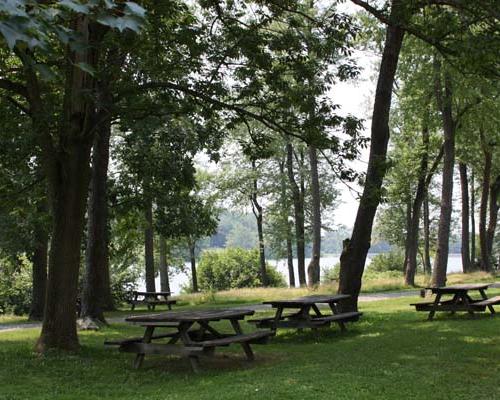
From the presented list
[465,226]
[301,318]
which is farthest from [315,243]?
[301,318]

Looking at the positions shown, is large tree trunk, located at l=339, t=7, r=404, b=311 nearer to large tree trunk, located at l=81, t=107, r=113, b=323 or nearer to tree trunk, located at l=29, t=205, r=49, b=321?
large tree trunk, located at l=81, t=107, r=113, b=323

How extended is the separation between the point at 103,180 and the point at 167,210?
18.0ft

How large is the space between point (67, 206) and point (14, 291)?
20683 mm

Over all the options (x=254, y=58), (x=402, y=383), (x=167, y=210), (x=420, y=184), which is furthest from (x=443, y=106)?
(x=402, y=383)

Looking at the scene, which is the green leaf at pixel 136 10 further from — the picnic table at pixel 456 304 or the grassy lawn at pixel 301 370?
the picnic table at pixel 456 304

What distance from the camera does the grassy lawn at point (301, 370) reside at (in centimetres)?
664

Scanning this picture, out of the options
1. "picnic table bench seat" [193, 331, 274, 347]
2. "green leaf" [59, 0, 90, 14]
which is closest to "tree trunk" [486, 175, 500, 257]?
"picnic table bench seat" [193, 331, 274, 347]

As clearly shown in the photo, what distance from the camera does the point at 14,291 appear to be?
28688 mm

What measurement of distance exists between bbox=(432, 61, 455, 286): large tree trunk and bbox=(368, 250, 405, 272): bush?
37.8 metres

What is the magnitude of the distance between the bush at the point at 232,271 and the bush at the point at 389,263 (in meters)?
13.7

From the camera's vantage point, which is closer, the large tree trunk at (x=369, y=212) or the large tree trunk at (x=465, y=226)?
the large tree trunk at (x=369, y=212)

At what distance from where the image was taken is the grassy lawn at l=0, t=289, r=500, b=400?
6.64 metres

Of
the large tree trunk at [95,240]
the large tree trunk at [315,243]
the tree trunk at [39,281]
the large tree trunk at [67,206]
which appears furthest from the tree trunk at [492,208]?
the large tree trunk at [67,206]

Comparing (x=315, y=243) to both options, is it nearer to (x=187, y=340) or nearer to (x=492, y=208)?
(x=492, y=208)
